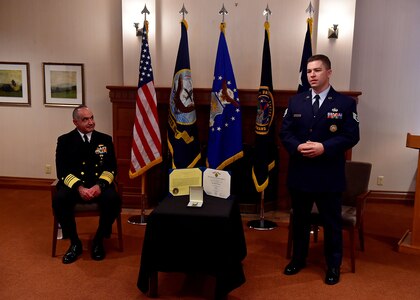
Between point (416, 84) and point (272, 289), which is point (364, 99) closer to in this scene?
point (416, 84)

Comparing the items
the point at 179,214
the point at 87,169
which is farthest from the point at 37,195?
the point at 179,214

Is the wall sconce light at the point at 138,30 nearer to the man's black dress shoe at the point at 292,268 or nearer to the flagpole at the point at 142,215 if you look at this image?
the flagpole at the point at 142,215

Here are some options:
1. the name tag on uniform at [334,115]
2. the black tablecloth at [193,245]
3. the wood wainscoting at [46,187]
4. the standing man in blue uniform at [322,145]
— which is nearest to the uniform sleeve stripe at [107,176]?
the black tablecloth at [193,245]

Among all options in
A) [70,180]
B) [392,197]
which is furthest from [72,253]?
[392,197]

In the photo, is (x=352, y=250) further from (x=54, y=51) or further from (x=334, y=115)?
(x=54, y=51)

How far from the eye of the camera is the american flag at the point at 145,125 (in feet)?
14.7

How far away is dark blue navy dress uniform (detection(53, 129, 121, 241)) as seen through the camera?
3.48 meters

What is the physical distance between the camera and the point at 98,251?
11.5 ft

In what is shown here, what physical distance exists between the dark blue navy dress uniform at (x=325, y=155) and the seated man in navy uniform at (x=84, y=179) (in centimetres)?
145

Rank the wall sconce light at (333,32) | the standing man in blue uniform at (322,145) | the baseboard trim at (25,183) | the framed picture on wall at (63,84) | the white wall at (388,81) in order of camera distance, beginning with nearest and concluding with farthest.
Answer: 1. the standing man in blue uniform at (322,145)
2. the wall sconce light at (333,32)
3. the white wall at (388,81)
4. the framed picture on wall at (63,84)
5. the baseboard trim at (25,183)

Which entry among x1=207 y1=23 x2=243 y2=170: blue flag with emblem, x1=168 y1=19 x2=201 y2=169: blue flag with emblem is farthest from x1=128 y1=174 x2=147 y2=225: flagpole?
x1=207 y1=23 x2=243 y2=170: blue flag with emblem

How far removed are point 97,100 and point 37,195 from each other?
1.38 meters

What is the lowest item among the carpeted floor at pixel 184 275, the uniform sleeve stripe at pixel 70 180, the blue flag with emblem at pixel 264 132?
the carpeted floor at pixel 184 275

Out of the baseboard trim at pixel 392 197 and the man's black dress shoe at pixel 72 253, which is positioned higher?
the baseboard trim at pixel 392 197
